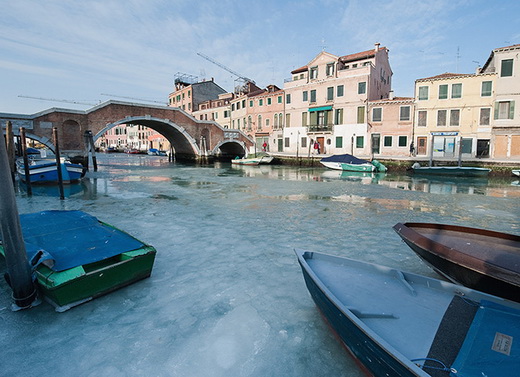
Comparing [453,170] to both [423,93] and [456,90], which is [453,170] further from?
[423,93]

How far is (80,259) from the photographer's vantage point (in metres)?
3.84

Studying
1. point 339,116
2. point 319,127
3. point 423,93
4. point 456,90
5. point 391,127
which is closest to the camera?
point 456,90

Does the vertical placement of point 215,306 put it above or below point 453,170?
below

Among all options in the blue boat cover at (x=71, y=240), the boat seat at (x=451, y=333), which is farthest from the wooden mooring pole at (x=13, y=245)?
the boat seat at (x=451, y=333)

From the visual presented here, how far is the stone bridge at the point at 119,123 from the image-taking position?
2106cm

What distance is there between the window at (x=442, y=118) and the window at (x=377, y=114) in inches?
171

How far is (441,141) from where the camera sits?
2469 cm

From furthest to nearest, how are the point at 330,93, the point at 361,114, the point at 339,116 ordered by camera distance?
1. the point at 330,93
2. the point at 339,116
3. the point at 361,114

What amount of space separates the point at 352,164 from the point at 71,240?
66.9 feet

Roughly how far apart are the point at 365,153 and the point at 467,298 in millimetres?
26452

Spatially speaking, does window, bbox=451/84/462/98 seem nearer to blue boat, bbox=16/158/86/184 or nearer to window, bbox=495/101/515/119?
window, bbox=495/101/515/119

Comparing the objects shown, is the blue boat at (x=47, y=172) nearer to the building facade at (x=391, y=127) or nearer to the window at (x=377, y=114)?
the building facade at (x=391, y=127)

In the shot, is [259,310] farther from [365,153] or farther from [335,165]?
[365,153]


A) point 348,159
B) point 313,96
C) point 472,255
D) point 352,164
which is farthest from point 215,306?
point 313,96
